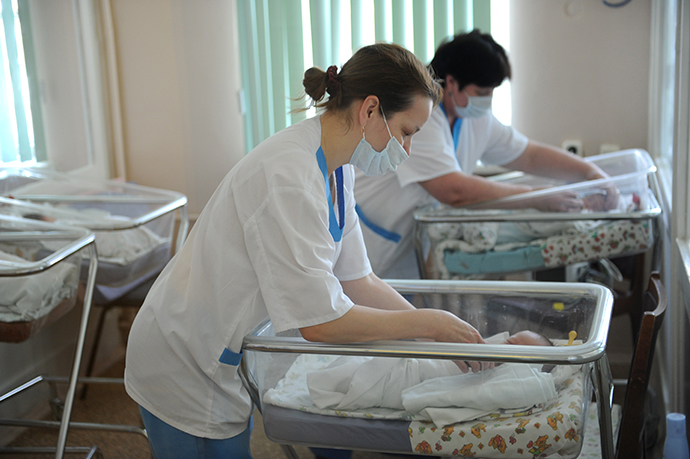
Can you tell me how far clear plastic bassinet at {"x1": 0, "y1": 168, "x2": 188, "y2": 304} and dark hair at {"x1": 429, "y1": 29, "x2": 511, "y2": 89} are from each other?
1127 mm

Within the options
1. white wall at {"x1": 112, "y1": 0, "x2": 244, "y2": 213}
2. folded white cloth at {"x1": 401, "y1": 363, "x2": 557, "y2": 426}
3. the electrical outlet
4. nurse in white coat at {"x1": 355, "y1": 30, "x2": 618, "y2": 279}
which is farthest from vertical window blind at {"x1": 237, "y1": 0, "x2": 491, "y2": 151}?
folded white cloth at {"x1": 401, "y1": 363, "x2": 557, "y2": 426}

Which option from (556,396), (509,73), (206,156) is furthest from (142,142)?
(556,396)

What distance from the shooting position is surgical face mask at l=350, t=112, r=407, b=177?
4.16ft

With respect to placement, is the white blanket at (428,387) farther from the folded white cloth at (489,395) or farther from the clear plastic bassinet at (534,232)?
the clear plastic bassinet at (534,232)

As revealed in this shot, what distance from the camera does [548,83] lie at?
119 inches

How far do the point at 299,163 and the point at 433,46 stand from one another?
2.13m

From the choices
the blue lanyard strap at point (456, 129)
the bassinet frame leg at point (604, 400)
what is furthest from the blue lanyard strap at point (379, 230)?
the bassinet frame leg at point (604, 400)

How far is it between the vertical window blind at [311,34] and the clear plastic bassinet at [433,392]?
198cm

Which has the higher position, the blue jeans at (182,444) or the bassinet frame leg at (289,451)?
the blue jeans at (182,444)

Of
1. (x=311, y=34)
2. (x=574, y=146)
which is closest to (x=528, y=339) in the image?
(x=574, y=146)

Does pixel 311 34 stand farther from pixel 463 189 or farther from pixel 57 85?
pixel 463 189

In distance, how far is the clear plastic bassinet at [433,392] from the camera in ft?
3.63

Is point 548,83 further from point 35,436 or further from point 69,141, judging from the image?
point 35,436

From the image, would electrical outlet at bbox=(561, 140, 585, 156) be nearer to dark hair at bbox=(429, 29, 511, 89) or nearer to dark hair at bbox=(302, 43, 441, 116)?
dark hair at bbox=(429, 29, 511, 89)
